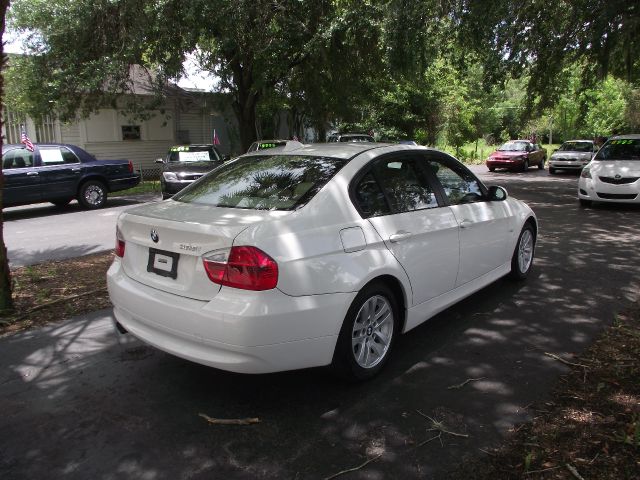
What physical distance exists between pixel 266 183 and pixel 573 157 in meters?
22.3

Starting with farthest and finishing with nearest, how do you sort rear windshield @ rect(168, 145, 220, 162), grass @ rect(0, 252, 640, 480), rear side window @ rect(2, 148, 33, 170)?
rear windshield @ rect(168, 145, 220, 162), rear side window @ rect(2, 148, 33, 170), grass @ rect(0, 252, 640, 480)

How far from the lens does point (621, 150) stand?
12.1 m

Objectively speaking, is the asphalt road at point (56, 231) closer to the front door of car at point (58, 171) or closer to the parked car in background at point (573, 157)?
the front door of car at point (58, 171)

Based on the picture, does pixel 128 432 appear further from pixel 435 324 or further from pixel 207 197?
pixel 435 324

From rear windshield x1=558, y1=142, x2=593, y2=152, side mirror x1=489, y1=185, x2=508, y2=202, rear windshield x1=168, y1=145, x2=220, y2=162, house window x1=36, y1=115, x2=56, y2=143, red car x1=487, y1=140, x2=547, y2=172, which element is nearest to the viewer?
side mirror x1=489, y1=185, x2=508, y2=202

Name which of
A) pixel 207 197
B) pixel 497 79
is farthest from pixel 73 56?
pixel 207 197

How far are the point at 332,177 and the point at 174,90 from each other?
19.1 meters

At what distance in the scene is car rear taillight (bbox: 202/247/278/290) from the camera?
2998 millimetres

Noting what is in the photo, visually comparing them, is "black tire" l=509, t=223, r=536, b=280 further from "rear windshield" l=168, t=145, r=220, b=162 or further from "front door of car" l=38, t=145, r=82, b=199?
"rear windshield" l=168, t=145, r=220, b=162

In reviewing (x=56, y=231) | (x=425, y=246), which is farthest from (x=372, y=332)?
(x=56, y=231)

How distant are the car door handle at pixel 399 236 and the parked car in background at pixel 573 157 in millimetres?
21661

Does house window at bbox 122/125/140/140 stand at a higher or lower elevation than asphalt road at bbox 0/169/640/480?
higher

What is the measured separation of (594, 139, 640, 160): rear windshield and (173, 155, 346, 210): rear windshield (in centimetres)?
1050

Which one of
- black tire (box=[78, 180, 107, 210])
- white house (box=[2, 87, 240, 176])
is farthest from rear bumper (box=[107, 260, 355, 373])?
white house (box=[2, 87, 240, 176])
